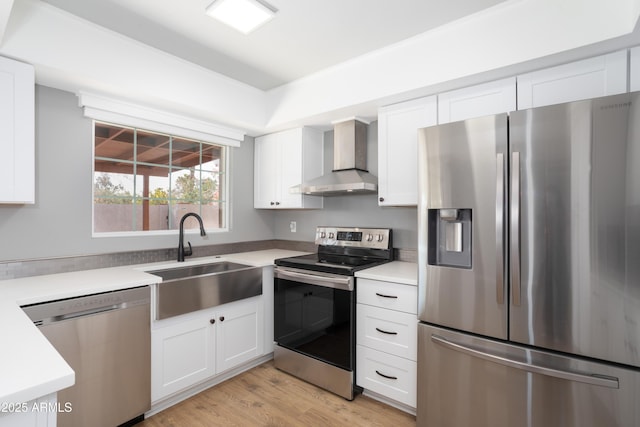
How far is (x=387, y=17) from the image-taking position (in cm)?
197

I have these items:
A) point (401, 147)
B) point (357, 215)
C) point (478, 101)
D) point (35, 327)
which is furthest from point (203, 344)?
point (478, 101)

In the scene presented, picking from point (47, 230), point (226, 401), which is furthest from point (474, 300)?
point (47, 230)

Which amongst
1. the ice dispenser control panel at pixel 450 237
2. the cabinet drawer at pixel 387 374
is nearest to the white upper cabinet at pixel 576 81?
the ice dispenser control panel at pixel 450 237

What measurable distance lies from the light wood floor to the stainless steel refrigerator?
1.37 feet

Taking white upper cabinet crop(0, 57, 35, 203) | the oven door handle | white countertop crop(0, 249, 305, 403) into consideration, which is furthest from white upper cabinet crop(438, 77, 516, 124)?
white upper cabinet crop(0, 57, 35, 203)

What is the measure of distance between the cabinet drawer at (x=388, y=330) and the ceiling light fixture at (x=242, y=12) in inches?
76.9

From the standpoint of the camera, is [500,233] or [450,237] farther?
[450,237]

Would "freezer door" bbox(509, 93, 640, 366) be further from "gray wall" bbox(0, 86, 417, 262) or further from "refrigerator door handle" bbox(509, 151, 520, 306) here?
"gray wall" bbox(0, 86, 417, 262)

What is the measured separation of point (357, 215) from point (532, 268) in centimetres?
173

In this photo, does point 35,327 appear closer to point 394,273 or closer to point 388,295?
point 388,295

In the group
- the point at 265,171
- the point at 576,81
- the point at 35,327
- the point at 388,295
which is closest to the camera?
the point at 35,327

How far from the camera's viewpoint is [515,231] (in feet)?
5.08

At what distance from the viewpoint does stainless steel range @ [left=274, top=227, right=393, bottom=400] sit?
7.59ft

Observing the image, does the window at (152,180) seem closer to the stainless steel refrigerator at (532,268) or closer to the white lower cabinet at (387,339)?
the white lower cabinet at (387,339)
